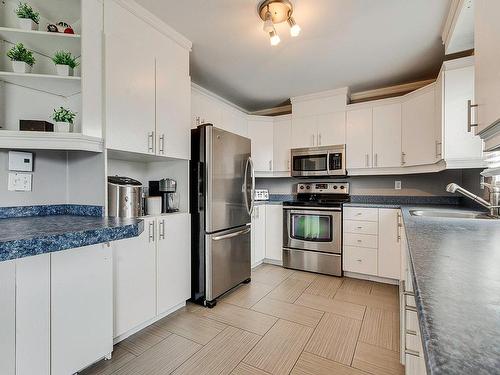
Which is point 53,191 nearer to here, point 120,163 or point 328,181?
point 120,163

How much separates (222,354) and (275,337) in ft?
1.36

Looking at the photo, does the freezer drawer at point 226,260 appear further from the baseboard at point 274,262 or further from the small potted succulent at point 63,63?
the small potted succulent at point 63,63

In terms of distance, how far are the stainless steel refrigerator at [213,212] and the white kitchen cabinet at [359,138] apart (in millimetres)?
1560

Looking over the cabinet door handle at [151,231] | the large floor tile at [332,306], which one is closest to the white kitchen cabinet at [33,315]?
the cabinet door handle at [151,231]

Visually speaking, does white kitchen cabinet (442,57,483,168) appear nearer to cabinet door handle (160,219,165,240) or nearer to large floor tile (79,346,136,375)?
cabinet door handle (160,219,165,240)

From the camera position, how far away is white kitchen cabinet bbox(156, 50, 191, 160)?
2014 millimetres

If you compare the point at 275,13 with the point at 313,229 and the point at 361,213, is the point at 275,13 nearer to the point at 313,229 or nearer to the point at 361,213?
the point at 361,213

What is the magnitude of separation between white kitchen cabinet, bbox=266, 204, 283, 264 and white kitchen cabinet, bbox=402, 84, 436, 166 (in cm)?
166

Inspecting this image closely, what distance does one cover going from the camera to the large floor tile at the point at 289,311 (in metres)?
2.07

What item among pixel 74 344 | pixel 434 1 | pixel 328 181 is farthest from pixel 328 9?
pixel 74 344

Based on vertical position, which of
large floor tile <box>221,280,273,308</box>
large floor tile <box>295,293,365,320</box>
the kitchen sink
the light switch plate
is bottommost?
large floor tile <box>221,280,273,308</box>

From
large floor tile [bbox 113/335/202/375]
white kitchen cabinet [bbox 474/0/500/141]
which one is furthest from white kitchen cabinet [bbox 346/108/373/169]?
large floor tile [bbox 113/335/202/375]

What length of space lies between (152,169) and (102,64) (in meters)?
1.03

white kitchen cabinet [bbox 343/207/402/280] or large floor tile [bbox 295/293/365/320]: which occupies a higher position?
white kitchen cabinet [bbox 343/207/402/280]
